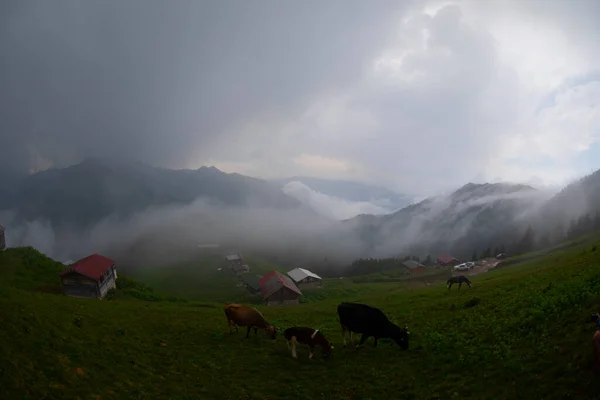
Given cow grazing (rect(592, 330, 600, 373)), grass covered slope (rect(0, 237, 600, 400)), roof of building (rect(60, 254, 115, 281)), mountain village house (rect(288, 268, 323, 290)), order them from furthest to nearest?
1. mountain village house (rect(288, 268, 323, 290))
2. roof of building (rect(60, 254, 115, 281))
3. grass covered slope (rect(0, 237, 600, 400))
4. cow grazing (rect(592, 330, 600, 373))

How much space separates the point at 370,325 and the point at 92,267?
5263 cm

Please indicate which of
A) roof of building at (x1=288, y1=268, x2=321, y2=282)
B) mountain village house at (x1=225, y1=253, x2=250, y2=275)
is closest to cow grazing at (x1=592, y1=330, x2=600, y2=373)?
roof of building at (x1=288, y1=268, x2=321, y2=282)

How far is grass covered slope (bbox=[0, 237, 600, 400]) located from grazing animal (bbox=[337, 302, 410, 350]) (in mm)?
765

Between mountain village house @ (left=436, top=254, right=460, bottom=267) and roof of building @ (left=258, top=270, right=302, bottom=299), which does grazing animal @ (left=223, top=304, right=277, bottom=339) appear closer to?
roof of building @ (left=258, top=270, right=302, bottom=299)

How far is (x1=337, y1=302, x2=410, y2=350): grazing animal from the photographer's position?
2123cm

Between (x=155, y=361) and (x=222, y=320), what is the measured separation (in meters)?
13.9

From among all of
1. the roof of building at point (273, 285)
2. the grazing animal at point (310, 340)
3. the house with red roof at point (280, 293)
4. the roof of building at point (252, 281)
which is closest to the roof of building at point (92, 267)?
the house with red roof at point (280, 293)

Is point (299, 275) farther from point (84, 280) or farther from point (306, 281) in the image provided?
point (84, 280)

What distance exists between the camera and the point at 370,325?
21.7 m

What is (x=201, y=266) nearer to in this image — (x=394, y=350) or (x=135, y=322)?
(x=135, y=322)

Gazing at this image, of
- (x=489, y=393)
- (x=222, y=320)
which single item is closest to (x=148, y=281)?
(x=222, y=320)

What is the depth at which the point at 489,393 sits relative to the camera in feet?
44.7

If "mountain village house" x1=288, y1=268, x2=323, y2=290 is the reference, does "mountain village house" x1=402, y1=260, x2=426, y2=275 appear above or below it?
below

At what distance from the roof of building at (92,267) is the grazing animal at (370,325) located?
48.8 metres
